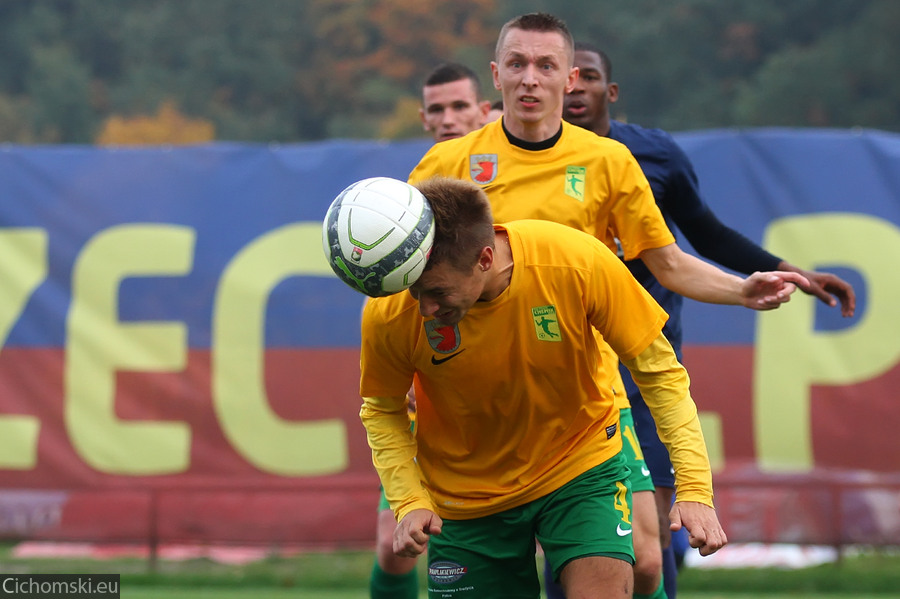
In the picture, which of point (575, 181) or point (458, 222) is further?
point (575, 181)

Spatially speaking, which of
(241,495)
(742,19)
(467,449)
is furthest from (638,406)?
(742,19)

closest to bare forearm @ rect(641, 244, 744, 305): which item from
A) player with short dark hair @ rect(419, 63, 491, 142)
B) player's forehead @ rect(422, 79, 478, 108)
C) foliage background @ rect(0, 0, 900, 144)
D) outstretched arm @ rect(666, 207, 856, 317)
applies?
outstretched arm @ rect(666, 207, 856, 317)

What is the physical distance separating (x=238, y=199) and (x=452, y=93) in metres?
3.43

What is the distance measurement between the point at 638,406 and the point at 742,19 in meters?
37.3

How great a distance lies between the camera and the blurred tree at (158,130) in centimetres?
4116

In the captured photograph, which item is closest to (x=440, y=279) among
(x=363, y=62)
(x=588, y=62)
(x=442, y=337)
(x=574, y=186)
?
(x=442, y=337)

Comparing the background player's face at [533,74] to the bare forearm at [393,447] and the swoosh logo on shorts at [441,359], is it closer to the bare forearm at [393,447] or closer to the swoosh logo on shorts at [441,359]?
the swoosh logo on shorts at [441,359]

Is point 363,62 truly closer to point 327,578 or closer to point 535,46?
point 327,578

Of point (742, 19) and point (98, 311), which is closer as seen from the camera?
point (98, 311)

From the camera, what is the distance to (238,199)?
34.1 feet

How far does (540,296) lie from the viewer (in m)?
4.59

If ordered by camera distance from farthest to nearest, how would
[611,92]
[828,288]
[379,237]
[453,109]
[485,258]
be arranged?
[453,109], [611,92], [828,288], [485,258], [379,237]

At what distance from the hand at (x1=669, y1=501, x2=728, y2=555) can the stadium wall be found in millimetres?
5218

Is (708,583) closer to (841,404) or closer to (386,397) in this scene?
(841,404)
